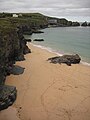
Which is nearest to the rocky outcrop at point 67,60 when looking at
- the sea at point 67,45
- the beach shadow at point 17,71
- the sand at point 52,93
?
the sand at point 52,93

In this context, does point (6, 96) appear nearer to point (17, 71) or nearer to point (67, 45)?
point (17, 71)

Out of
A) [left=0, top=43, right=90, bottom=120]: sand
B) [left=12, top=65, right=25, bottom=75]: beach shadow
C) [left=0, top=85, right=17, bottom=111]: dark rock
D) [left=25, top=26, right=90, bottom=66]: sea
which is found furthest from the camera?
[left=25, top=26, right=90, bottom=66]: sea

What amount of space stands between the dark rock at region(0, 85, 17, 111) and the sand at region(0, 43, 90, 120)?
1.56 feet

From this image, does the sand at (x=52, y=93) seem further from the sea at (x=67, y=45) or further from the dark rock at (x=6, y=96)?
the sea at (x=67, y=45)

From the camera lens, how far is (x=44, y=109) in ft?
59.7

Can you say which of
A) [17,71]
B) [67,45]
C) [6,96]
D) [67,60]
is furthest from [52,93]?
[67,45]

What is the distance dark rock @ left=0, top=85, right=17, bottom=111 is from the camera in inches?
687

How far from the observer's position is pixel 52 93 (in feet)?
69.5

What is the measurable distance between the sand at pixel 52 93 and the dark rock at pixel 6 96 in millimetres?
475

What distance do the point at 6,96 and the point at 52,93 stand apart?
4853 mm

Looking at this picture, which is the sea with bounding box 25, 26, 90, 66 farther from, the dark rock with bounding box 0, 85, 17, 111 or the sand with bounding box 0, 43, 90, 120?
the dark rock with bounding box 0, 85, 17, 111

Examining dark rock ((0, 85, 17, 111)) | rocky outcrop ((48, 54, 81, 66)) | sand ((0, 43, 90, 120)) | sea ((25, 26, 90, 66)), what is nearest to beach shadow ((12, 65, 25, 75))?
sand ((0, 43, 90, 120))

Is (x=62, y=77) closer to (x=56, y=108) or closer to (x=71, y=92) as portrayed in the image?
(x=71, y=92)

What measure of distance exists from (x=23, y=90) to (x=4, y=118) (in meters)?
5.17
